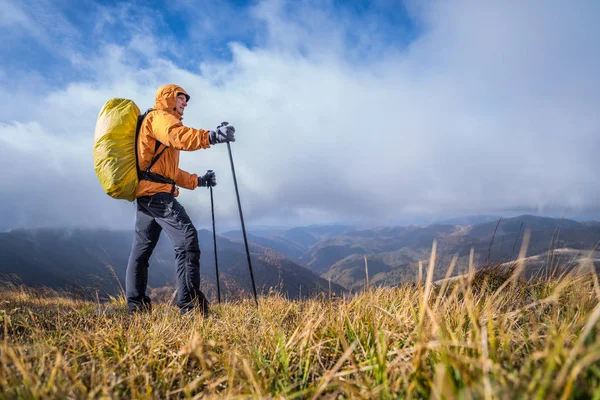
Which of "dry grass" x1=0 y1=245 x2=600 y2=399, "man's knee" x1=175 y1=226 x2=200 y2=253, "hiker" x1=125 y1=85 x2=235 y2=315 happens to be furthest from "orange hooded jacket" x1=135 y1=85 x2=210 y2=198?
"dry grass" x1=0 y1=245 x2=600 y2=399

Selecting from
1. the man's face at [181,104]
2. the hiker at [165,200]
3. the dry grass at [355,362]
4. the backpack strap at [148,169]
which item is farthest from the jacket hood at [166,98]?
A: the dry grass at [355,362]

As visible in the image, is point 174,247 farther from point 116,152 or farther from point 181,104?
point 181,104

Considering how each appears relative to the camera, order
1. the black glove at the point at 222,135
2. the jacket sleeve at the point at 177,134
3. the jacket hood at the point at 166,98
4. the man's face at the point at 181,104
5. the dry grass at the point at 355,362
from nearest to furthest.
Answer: the dry grass at the point at 355,362, the jacket sleeve at the point at 177,134, the black glove at the point at 222,135, the jacket hood at the point at 166,98, the man's face at the point at 181,104

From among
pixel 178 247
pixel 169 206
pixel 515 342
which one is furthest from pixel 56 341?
pixel 515 342

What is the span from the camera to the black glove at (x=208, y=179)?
5.82 meters

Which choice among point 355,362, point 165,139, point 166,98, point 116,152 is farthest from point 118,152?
point 355,362

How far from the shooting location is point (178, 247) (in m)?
4.39

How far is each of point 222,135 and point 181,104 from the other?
134 centimetres

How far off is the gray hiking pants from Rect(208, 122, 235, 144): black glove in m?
1.17

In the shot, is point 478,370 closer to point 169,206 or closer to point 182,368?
point 182,368

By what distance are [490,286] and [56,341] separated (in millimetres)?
5248

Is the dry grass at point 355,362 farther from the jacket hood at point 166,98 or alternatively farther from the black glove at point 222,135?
the jacket hood at point 166,98

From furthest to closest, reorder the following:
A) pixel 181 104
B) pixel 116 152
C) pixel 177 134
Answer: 1. pixel 181 104
2. pixel 116 152
3. pixel 177 134

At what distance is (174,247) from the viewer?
14.7 ft
